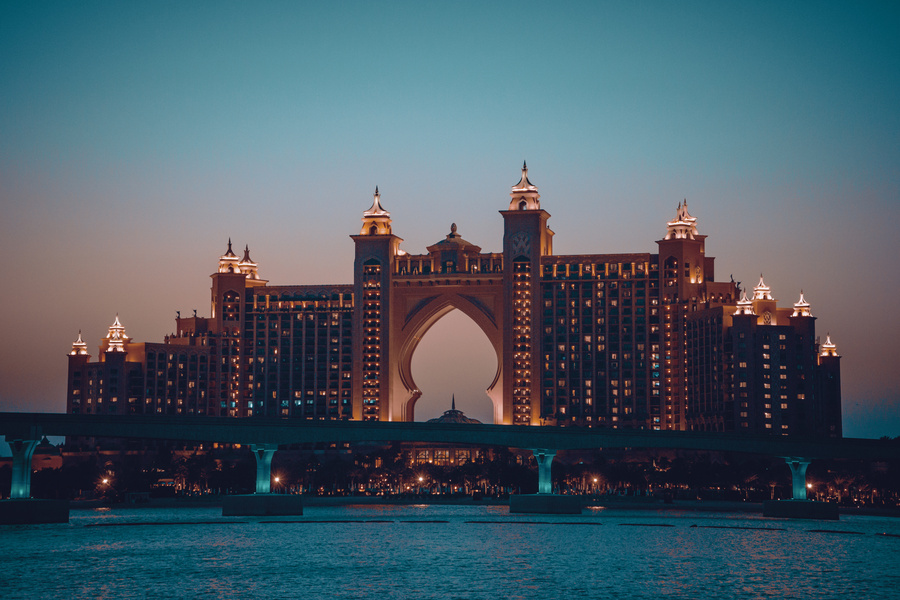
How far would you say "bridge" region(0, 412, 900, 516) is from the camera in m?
137

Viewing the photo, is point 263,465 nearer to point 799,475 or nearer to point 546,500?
point 546,500

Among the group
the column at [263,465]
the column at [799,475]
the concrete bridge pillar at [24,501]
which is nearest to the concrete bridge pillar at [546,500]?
the column at [799,475]

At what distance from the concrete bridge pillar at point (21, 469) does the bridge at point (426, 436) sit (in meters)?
2.07

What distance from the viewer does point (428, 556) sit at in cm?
9762

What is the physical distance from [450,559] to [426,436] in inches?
2184

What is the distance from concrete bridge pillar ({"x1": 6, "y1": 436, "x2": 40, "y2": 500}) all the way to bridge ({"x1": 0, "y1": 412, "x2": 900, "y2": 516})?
207cm

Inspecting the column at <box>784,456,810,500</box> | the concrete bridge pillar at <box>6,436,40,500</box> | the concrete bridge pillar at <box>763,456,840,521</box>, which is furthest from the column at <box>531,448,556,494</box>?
the concrete bridge pillar at <box>6,436,40,500</box>

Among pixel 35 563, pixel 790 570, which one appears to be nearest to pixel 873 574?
pixel 790 570

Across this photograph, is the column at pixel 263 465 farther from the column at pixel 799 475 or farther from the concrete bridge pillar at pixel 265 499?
the column at pixel 799 475

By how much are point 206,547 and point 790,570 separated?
45048 millimetres

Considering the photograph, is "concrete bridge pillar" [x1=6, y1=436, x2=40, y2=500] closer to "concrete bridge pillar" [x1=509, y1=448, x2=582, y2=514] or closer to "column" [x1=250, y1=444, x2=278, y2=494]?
"column" [x1=250, y1=444, x2=278, y2=494]

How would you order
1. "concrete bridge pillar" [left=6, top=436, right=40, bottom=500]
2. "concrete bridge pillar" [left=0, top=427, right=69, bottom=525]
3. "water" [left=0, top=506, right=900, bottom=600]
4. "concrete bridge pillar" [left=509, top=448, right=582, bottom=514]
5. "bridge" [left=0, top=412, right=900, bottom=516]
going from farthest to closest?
"concrete bridge pillar" [left=509, top=448, right=582, bottom=514]
"bridge" [left=0, top=412, right=900, bottom=516]
"concrete bridge pillar" [left=6, top=436, right=40, bottom=500]
"concrete bridge pillar" [left=0, top=427, right=69, bottom=525]
"water" [left=0, top=506, right=900, bottom=600]

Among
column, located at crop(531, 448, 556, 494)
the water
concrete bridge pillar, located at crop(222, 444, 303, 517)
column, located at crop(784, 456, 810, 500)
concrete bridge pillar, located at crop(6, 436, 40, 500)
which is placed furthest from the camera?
column, located at crop(531, 448, 556, 494)

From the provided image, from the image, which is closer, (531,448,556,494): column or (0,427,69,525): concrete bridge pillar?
(0,427,69,525): concrete bridge pillar
